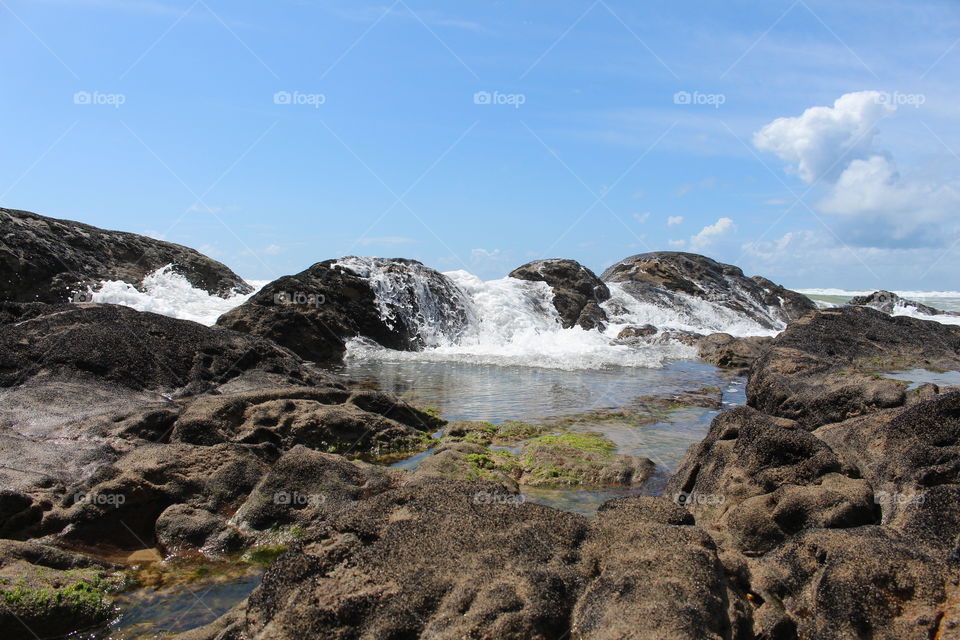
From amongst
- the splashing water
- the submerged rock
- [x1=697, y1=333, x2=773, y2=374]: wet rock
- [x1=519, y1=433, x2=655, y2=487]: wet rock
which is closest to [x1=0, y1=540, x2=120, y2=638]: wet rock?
the submerged rock

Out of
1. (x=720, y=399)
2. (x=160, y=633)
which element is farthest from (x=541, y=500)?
(x=720, y=399)

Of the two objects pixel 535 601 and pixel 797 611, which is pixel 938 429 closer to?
pixel 797 611

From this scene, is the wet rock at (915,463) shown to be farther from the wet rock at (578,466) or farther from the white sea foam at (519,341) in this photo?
the white sea foam at (519,341)

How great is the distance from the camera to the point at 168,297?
24.0m

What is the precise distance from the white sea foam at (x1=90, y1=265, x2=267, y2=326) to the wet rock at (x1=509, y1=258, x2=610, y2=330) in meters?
12.3

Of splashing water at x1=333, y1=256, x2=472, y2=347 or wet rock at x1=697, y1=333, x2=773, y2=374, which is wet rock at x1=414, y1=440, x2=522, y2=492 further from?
splashing water at x1=333, y1=256, x2=472, y2=347

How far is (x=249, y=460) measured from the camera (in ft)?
21.7

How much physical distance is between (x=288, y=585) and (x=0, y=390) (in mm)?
6124

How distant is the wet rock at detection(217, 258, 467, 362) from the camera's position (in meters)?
18.7

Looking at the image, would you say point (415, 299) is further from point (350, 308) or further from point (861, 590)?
point (861, 590)

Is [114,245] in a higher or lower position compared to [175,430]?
higher

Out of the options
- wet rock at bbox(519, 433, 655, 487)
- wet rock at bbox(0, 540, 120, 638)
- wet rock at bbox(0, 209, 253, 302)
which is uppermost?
wet rock at bbox(0, 209, 253, 302)

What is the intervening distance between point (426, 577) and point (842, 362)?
10825mm

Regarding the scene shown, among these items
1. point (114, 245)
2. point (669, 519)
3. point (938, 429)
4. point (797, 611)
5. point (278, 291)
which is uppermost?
point (114, 245)
